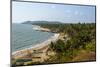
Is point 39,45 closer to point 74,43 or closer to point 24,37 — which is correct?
point 24,37

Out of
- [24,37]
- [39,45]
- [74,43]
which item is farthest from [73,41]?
[24,37]

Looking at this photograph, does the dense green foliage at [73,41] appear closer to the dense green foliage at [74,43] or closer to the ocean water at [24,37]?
the dense green foliage at [74,43]

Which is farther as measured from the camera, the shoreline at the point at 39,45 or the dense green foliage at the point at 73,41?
the dense green foliage at the point at 73,41

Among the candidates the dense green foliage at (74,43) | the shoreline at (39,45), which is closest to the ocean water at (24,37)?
the shoreline at (39,45)

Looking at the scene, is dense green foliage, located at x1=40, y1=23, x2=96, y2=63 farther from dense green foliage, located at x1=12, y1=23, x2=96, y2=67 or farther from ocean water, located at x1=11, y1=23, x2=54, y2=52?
ocean water, located at x1=11, y1=23, x2=54, y2=52

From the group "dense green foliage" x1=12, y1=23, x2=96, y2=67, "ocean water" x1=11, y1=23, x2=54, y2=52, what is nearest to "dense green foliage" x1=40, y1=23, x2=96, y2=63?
"dense green foliage" x1=12, y1=23, x2=96, y2=67

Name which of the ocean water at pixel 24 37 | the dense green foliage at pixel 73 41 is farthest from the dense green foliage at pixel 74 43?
the ocean water at pixel 24 37

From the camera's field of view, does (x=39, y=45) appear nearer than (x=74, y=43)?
Yes

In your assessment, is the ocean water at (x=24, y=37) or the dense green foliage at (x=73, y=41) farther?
the dense green foliage at (x=73, y=41)
